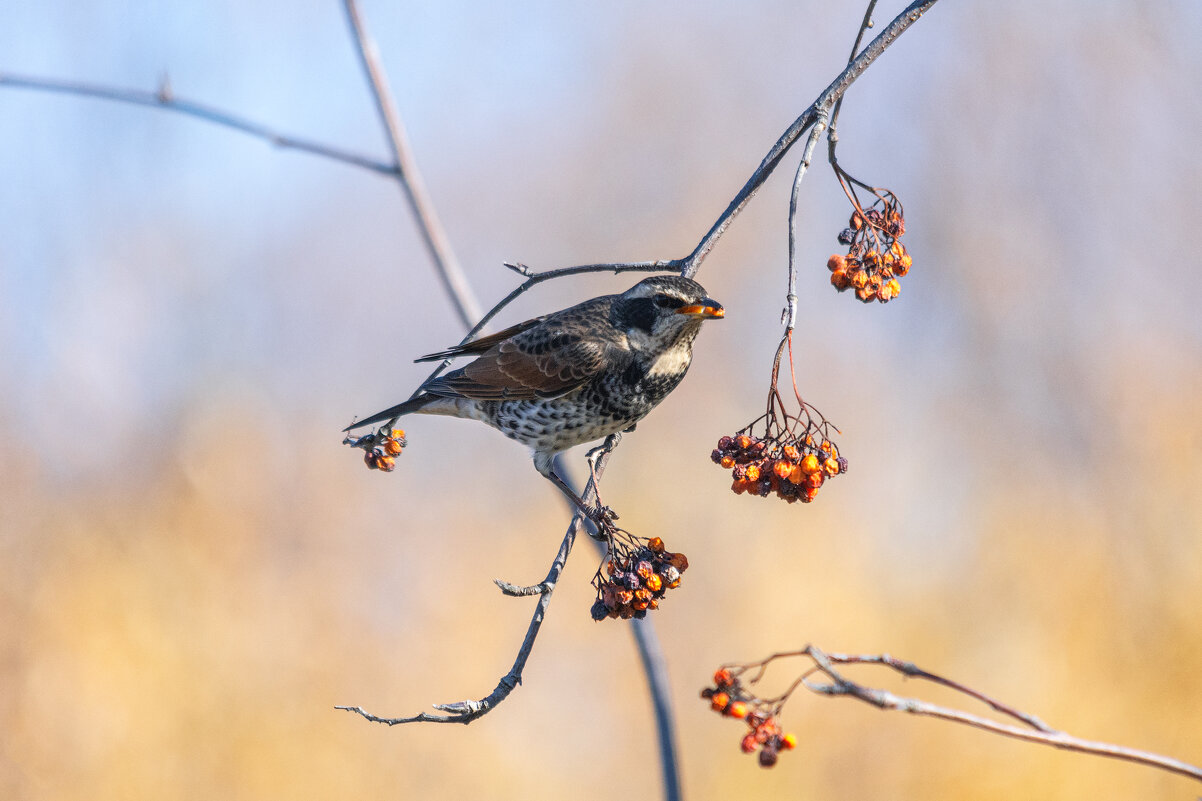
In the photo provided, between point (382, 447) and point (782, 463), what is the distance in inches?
54.1

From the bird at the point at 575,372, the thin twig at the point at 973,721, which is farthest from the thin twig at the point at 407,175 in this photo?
the thin twig at the point at 973,721

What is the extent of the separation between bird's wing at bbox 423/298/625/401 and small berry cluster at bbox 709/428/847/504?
1312 mm

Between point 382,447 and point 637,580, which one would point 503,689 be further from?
point 382,447

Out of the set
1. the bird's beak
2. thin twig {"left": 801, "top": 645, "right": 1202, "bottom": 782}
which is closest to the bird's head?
the bird's beak

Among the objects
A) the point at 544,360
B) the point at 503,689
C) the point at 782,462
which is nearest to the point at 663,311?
the point at 544,360

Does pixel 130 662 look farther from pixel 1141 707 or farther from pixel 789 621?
pixel 1141 707

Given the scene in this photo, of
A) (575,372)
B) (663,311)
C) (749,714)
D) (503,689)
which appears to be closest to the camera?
(749,714)

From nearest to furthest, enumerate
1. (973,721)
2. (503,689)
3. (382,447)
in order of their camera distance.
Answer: (973,721) < (503,689) < (382,447)

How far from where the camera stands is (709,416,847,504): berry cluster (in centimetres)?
235

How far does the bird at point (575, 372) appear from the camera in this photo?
11.9 feet

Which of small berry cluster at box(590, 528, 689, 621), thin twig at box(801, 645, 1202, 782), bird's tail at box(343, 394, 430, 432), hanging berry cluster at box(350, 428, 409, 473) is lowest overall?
thin twig at box(801, 645, 1202, 782)

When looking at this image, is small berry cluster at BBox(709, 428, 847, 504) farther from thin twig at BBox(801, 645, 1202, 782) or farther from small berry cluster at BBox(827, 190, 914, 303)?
thin twig at BBox(801, 645, 1202, 782)

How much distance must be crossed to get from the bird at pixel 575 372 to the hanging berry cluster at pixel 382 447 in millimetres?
268

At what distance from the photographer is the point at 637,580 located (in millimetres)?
2477
